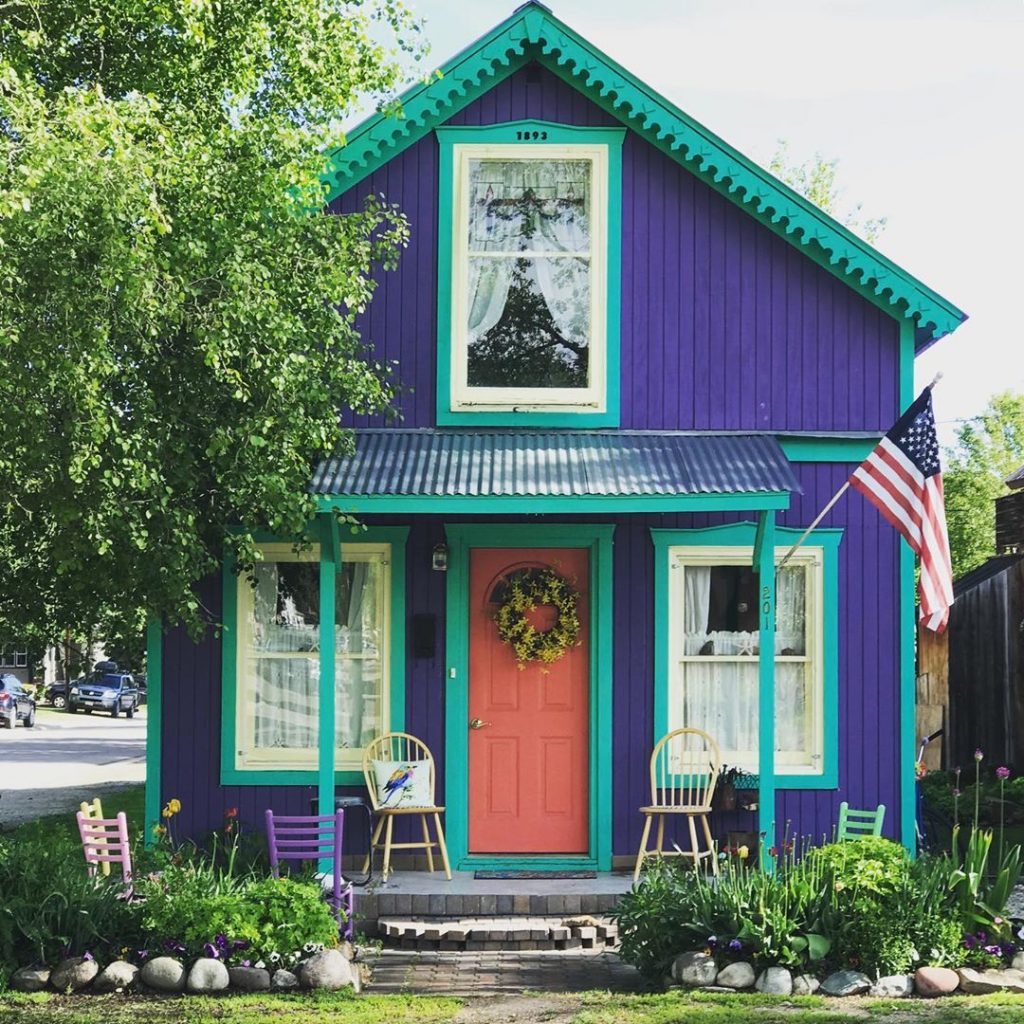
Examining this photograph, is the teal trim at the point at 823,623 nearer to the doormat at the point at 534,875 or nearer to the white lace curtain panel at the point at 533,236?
the doormat at the point at 534,875

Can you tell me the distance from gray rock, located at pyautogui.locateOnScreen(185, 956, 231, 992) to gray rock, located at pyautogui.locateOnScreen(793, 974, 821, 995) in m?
3.01

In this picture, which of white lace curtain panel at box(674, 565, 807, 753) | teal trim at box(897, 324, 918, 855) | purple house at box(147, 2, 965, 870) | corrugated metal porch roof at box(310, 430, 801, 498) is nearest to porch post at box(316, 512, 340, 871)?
corrugated metal porch roof at box(310, 430, 801, 498)

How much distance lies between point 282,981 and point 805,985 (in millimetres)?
2776

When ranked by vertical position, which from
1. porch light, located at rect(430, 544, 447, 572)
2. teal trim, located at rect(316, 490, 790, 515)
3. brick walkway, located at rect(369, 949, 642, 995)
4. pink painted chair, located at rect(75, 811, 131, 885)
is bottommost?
brick walkway, located at rect(369, 949, 642, 995)

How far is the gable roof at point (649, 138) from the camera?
Result: 34.9 ft

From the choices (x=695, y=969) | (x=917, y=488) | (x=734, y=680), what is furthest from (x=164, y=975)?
(x=917, y=488)

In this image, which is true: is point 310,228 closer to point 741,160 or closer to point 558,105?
point 558,105

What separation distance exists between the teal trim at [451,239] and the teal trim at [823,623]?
1172mm

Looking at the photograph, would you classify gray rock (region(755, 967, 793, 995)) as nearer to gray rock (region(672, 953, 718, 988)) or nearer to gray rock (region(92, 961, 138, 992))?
gray rock (region(672, 953, 718, 988))

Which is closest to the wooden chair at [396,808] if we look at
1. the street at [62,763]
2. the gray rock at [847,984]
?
the gray rock at [847,984]

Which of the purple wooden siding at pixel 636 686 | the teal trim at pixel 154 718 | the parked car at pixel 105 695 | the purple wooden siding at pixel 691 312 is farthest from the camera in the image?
the parked car at pixel 105 695

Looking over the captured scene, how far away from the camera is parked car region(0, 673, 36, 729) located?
34.4 meters

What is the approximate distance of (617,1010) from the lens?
742cm

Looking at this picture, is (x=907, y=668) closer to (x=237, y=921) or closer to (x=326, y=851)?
(x=326, y=851)
